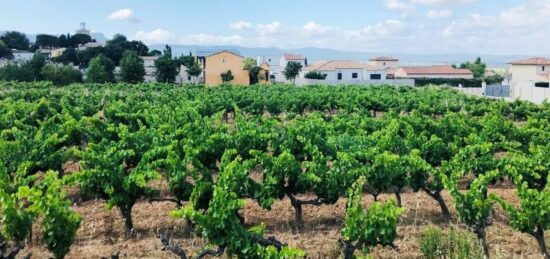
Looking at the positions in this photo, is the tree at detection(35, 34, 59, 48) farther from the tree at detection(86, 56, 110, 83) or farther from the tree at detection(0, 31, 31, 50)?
the tree at detection(86, 56, 110, 83)

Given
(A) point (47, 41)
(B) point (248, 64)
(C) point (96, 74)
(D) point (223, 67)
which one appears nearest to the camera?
(C) point (96, 74)

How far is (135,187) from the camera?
938cm

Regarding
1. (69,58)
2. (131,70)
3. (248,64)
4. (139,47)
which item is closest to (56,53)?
(139,47)

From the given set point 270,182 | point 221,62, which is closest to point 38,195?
point 270,182

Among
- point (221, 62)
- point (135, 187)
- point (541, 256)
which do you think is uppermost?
point (221, 62)

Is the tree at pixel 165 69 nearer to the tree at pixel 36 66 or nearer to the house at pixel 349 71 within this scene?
the tree at pixel 36 66

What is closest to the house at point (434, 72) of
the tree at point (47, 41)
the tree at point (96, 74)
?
the tree at point (96, 74)

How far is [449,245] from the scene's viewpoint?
8359 mm

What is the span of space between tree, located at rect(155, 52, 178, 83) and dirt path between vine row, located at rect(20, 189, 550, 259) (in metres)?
53.2

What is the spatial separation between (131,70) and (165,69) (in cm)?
429

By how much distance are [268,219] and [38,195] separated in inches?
184

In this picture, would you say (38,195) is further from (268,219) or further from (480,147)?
(480,147)

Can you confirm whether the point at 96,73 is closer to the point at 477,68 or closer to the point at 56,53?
the point at 56,53

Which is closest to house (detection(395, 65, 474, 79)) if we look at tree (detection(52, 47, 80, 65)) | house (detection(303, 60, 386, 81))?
house (detection(303, 60, 386, 81))
